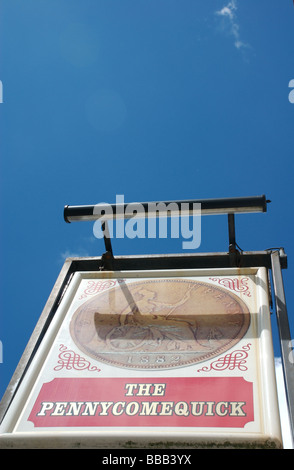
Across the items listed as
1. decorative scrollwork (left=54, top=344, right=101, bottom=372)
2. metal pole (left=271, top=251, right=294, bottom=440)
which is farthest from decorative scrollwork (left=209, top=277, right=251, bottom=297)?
decorative scrollwork (left=54, top=344, right=101, bottom=372)

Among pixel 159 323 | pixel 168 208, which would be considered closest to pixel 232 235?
pixel 168 208

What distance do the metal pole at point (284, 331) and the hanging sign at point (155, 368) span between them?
0.10 m

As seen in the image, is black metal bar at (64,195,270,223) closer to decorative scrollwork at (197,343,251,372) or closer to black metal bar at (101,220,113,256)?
black metal bar at (101,220,113,256)

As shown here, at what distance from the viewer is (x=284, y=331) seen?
3748 mm

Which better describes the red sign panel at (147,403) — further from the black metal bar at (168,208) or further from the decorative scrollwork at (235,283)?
the black metal bar at (168,208)

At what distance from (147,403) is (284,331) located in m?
1.21

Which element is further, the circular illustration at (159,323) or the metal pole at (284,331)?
the circular illustration at (159,323)

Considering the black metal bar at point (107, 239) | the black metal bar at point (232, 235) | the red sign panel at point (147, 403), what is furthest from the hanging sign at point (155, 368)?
the black metal bar at point (107, 239)

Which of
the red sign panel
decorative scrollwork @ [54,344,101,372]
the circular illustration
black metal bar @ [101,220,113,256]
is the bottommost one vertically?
the red sign panel

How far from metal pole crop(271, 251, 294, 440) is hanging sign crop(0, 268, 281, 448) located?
0.10 meters

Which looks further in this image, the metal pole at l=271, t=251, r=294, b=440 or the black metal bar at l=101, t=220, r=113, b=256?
the black metal bar at l=101, t=220, r=113, b=256

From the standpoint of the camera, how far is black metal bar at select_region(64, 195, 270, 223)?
14.7ft

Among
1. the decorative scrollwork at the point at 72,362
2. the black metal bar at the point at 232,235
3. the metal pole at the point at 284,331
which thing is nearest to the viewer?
the metal pole at the point at 284,331

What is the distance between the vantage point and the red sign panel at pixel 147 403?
10.3 feet
